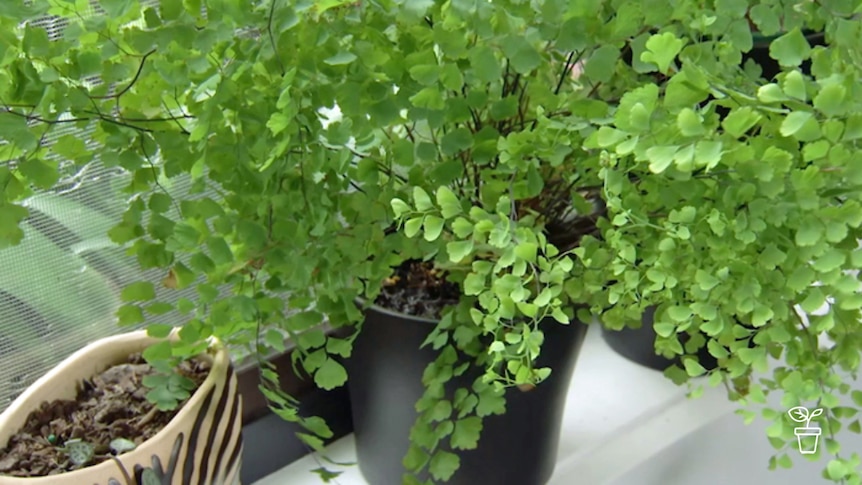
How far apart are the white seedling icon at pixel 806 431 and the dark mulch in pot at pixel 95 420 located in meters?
0.44

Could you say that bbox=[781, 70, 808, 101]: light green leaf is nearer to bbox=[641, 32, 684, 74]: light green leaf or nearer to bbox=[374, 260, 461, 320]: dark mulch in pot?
bbox=[641, 32, 684, 74]: light green leaf

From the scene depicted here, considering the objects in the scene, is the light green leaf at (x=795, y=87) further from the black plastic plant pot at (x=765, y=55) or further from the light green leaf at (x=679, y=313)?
the black plastic plant pot at (x=765, y=55)

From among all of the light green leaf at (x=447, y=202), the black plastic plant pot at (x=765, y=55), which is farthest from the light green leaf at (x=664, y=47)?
the black plastic plant pot at (x=765, y=55)

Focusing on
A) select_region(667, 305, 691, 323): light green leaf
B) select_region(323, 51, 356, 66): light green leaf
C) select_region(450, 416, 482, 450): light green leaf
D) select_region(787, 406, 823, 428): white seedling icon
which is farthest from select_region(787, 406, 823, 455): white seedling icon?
select_region(323, 51, 356, 66): light green leaf

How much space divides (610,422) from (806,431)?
330 millimetres

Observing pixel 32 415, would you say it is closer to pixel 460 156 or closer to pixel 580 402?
pixel 460 156

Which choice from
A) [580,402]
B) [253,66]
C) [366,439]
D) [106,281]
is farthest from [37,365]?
[580,402]

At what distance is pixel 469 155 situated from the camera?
58cm

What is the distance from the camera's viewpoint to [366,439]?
75 centimetres

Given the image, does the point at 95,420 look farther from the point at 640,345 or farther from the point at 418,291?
the point at 640,345

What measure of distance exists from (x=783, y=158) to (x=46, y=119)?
402 mm

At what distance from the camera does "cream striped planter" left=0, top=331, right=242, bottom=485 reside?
549 mm

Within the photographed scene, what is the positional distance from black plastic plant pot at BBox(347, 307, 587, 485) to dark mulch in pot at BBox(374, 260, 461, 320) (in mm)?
29

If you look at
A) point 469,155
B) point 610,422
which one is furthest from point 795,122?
point 610,422
